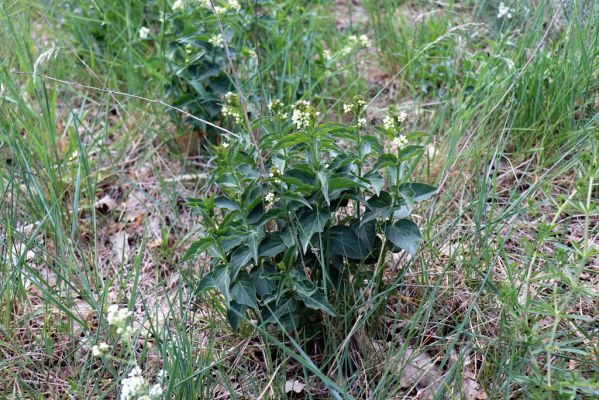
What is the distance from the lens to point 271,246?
203cm

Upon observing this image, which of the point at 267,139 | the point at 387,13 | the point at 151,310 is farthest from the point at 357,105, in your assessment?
the point at 387,13

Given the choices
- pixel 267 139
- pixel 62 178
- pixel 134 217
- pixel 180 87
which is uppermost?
pixel 267 139

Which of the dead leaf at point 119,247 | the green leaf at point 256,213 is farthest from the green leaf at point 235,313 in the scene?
the dead leaf at point 119,247

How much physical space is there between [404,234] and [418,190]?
0.55 ft

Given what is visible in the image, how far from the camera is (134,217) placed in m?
3.10

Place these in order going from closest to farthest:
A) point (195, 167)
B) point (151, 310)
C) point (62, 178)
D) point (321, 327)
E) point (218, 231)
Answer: point (218, 231) → point (321, 327) → point (151, 310) → point (62, 178) → point (195, 167)

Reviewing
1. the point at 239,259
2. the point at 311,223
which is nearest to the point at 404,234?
the point at 311,223

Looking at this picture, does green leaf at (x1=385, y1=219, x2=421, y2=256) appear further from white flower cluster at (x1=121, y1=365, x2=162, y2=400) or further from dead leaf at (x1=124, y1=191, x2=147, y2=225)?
dead leaf at (x1=124, y1=191, x2=147, y2=225)

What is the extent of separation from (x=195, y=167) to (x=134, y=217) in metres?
0.42

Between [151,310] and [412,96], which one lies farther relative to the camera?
Answer: [412,96]

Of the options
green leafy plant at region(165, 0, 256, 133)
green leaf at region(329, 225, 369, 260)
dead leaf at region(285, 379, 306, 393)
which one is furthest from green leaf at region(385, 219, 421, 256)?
green leafy plant at region(165, 0, 256, 133)

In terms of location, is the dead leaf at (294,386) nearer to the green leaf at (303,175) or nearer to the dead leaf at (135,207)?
the green leaf at (303,175)

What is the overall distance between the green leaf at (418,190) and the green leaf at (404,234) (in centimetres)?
9

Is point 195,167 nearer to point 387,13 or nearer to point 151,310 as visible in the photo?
point 151,310
